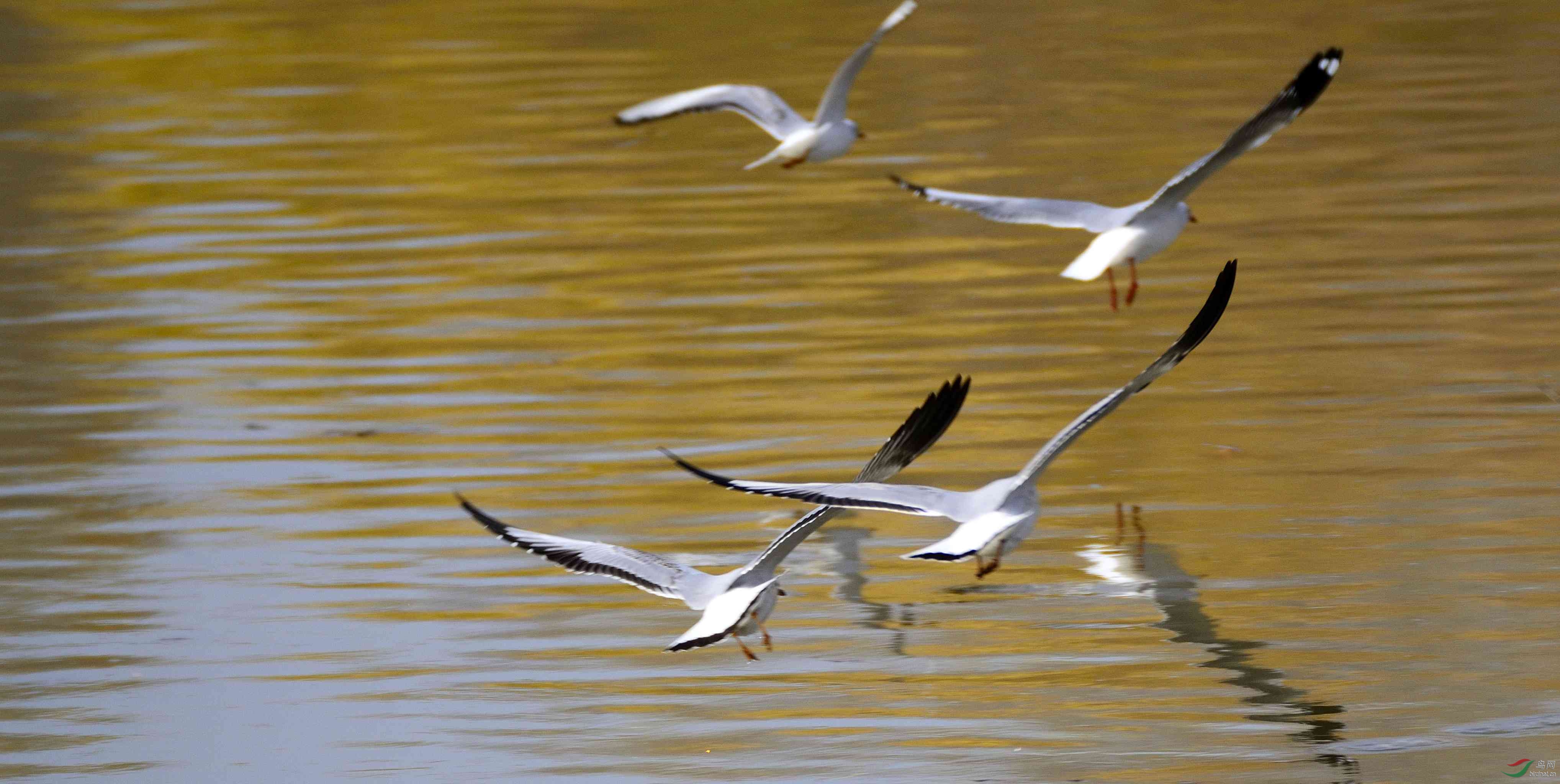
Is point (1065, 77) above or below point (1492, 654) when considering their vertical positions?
above

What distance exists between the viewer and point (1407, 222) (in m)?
13.6

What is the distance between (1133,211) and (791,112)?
116 inches

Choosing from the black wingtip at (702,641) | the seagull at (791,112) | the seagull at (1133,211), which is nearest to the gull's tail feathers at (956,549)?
the black wingtip at (702,641)

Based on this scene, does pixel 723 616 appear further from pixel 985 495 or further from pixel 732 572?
pixel 985 495

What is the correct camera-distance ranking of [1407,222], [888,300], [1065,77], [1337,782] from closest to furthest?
[1337,782]
[888,300]
[1407,222]
[1065,77]

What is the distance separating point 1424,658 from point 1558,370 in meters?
3.75

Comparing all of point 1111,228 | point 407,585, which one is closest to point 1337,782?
point 1111,228

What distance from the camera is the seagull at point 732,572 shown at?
5.94 meters

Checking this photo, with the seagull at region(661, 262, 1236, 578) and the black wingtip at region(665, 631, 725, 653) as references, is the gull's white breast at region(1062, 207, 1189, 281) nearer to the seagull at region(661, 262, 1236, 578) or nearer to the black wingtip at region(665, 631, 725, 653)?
the seagull at region(661, 262, 1236, 578)

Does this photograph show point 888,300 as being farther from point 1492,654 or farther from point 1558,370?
point 1492,654

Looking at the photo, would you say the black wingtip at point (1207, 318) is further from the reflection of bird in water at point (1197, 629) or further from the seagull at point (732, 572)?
the reflection of bird in water at point (1197, 629)

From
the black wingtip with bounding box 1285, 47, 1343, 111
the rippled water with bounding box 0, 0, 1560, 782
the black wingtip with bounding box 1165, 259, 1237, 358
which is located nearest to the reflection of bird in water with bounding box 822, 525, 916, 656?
the rippled water with bounding box 0, 0, 1560, 782

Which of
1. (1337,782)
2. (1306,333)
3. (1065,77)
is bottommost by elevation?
(1337,782)

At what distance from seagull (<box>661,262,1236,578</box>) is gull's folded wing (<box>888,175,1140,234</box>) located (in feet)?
3.67
